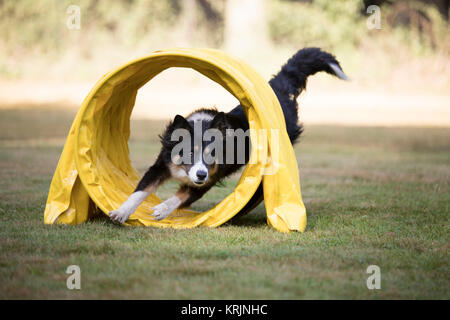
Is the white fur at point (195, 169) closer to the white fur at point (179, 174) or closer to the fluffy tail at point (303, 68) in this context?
the white fur at point (179, 174)

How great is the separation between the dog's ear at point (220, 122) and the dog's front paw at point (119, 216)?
1120 mm

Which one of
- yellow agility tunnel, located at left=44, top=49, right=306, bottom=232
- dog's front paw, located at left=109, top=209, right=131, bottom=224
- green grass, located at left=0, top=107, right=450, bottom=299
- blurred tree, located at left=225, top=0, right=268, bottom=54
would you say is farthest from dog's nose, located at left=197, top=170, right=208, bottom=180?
blurred tree, located at left=225, top=0, right=268, bottom=54

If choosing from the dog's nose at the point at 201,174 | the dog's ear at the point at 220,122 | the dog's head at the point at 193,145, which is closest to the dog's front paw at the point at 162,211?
the dog's head at the point at 193,145

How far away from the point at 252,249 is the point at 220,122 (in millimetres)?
1427

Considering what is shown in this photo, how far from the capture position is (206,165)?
16.3ft

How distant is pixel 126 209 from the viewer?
4703mm

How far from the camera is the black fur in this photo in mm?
5051

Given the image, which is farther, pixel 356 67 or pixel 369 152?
pixel 356 67

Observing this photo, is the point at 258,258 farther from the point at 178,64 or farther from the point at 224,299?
the point at 178,64

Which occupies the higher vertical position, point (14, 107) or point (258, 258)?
point (14, 107)
